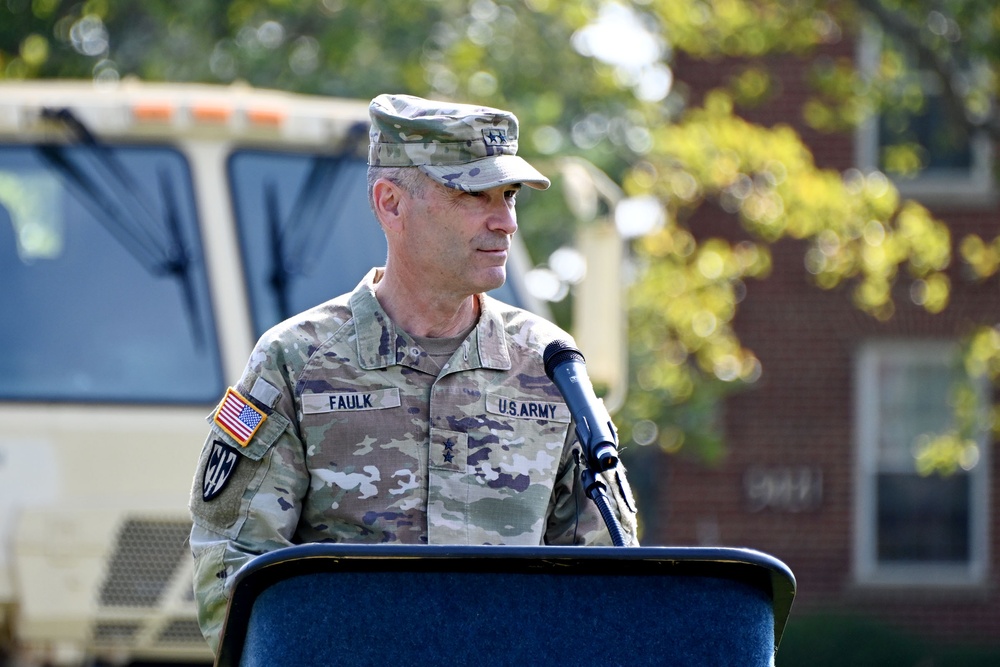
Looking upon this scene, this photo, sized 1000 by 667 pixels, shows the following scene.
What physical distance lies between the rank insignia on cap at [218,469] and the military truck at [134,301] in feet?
9.20

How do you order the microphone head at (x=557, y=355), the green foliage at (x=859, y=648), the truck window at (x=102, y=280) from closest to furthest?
the microphone head at (x=557, y=355)
the truck window at (x=102, y=280)
the green foliage at (x=859, y=648)

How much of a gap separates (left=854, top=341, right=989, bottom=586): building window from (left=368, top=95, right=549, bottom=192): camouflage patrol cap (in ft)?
38.1

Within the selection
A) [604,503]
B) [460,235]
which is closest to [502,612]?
[604,503]

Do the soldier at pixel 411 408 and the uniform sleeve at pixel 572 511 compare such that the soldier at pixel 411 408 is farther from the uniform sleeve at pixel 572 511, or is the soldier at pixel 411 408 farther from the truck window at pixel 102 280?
the truck window at pixel 102 280

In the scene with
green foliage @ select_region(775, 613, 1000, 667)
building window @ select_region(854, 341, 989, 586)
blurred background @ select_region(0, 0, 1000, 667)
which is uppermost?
blurred background @ select_region(0, 0, 1000, 667)

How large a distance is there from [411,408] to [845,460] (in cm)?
1161

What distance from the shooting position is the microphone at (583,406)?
2529mm

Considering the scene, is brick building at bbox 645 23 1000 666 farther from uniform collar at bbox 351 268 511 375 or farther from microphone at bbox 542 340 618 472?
microphone at bbox 542 340 618 472

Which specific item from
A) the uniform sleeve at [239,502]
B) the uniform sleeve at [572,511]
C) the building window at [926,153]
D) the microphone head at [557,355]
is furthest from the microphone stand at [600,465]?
the building window at [926,153]

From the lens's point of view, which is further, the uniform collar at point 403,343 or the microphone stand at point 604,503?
the uniform collar at point 403,343

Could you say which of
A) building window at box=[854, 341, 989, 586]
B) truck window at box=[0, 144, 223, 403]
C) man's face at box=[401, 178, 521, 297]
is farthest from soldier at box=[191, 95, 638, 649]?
building window at box=[854, 341, 989, 586]

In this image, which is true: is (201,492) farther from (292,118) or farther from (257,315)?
(292,118)

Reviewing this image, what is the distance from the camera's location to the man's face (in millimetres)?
2883

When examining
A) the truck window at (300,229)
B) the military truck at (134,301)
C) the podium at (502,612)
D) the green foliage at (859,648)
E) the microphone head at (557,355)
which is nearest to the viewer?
the podium at (502,612)
